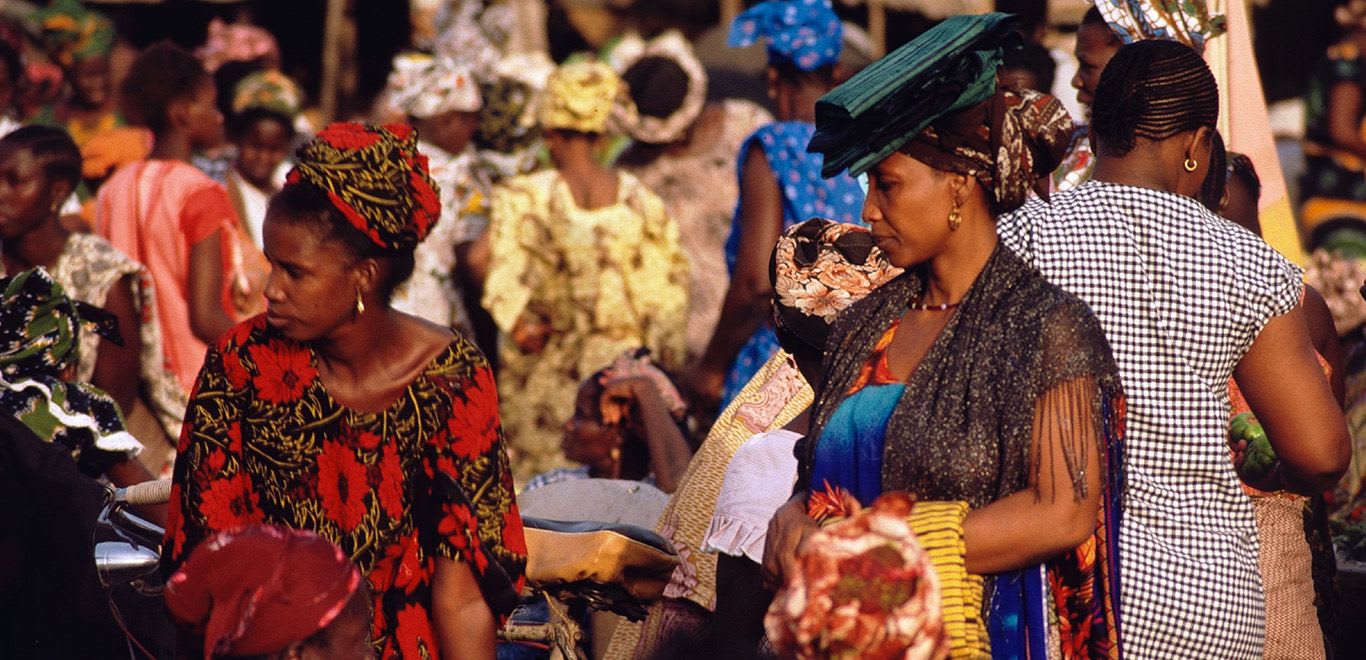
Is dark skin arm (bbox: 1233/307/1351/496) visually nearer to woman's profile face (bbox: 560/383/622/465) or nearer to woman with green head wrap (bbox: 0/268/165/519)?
woman with green head wrap (bbox: 0/268/165/519)

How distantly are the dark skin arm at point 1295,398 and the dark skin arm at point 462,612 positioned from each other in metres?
1.65

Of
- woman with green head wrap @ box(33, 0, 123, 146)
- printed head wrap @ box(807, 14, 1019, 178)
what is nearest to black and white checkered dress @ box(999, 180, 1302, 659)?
printed head wrap @ box(807, 14, 1019, 178)

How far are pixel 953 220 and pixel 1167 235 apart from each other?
663mm

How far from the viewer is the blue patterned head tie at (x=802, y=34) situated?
23.2ft

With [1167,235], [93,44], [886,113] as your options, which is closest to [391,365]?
[886,113]

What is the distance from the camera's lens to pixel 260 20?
48.9 feet

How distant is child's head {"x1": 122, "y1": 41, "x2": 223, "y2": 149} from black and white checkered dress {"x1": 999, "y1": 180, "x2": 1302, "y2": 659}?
5099 millimetres

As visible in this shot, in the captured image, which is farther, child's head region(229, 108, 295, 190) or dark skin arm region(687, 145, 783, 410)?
child's head region(229, 108, 295, 190)

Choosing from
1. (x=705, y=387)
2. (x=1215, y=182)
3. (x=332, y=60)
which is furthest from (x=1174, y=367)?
(x=332, y=60)

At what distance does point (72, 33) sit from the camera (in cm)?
1027

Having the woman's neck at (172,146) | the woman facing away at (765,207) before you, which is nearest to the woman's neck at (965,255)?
the woman facing away at (765,207)

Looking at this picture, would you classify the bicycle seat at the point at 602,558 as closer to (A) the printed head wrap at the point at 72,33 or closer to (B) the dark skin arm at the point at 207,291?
(B) the dark skin arm at the point at 207,291

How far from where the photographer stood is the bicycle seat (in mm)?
4148

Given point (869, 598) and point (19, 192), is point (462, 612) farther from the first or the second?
point (19, 192)
